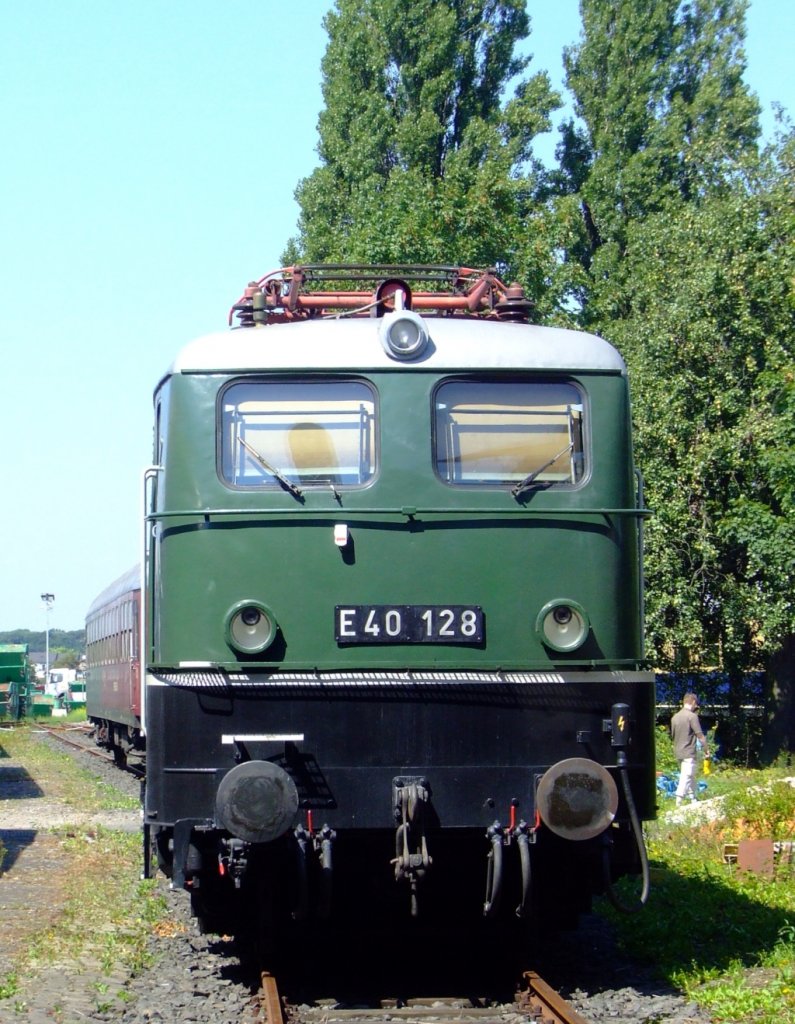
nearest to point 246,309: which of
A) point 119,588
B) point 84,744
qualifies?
point 119,588

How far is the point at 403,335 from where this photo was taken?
726 cm

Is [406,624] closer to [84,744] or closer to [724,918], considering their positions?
[724,918]

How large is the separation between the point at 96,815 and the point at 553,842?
36.0 feet

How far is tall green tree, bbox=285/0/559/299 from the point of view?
30.0 m

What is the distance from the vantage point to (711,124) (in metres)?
33.5

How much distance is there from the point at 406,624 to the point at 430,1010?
1.88m

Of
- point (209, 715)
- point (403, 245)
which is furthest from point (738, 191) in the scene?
point (209, 715)

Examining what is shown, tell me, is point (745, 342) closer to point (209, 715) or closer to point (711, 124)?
point (711, 124)

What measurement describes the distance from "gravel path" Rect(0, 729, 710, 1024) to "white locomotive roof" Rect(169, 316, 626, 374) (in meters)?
3.22

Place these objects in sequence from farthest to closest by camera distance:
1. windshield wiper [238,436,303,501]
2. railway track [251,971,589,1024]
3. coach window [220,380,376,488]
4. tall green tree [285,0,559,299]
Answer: tall green tree [285,0,559,299] < coach window [220,380,376,488] < windshield wiper [238,436,303,501] < railway track [251,971,589,1024]

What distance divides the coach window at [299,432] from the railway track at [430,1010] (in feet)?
8.44

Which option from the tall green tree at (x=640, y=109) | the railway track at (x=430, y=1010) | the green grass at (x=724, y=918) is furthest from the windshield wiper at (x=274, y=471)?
the tall green tree at (x=640, y=109)

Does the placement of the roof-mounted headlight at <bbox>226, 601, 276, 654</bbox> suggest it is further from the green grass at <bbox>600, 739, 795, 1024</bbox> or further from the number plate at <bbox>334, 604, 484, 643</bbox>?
the green grass at <bbox>600, 739, 795, 1024</bbox>


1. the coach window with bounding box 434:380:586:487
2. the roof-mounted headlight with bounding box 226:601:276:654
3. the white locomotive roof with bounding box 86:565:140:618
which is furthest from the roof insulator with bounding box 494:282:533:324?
the white locomotive roof with bounding box 86:565:140:618
